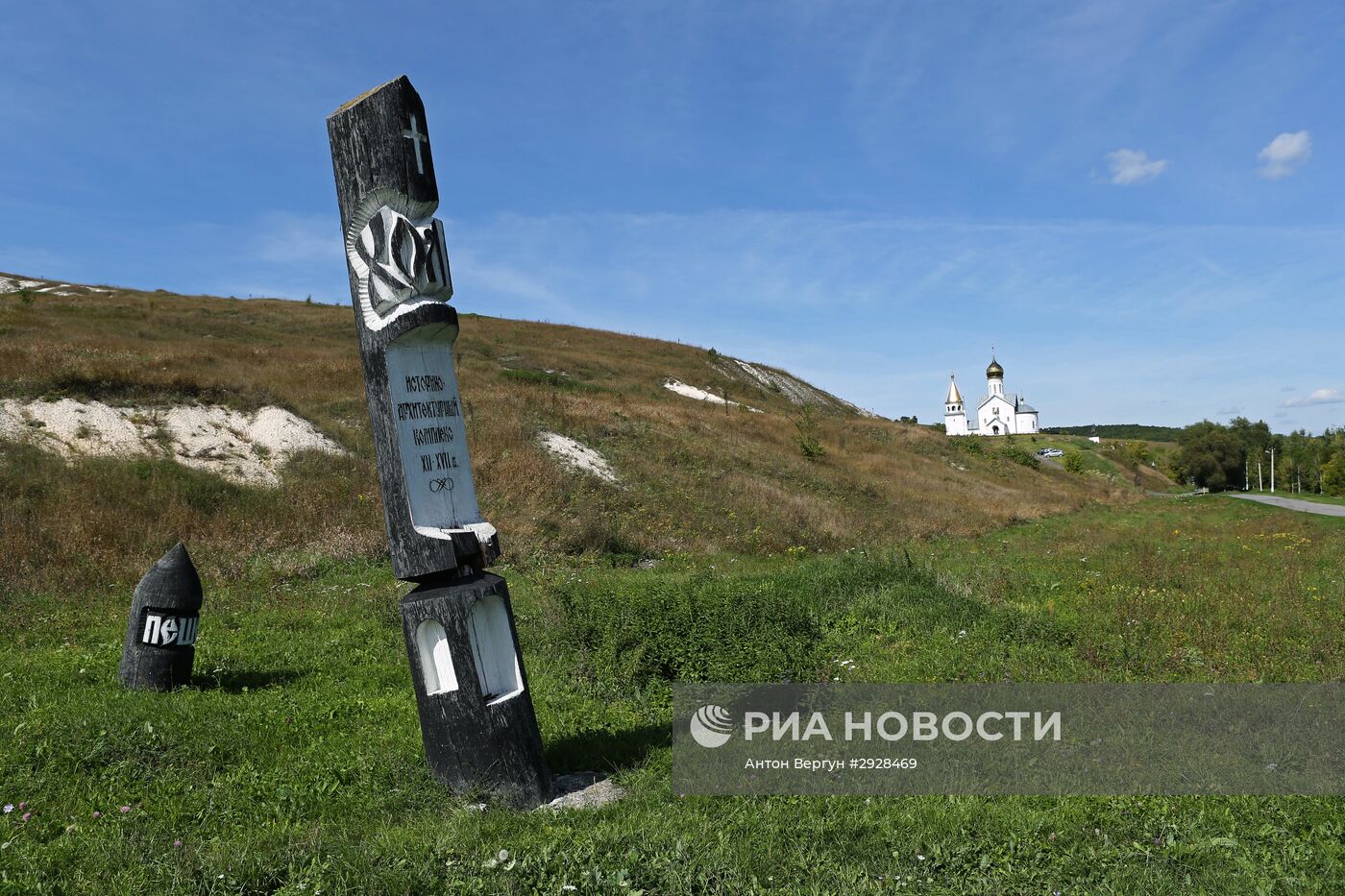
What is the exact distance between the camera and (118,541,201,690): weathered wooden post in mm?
7086

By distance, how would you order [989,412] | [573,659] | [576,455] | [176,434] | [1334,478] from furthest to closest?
[989,412]
[1334,478]
[576,455]
[176,434]
[573,659]

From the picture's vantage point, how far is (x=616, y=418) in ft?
90.6

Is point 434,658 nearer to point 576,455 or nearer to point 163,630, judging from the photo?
point 163,630

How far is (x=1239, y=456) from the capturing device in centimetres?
8250

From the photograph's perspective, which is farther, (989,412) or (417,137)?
(989,412)

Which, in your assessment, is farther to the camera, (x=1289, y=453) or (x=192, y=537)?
(x=1289, y=453)

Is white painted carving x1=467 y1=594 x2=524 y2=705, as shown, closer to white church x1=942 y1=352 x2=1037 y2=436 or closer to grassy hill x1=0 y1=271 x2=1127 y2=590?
grassy hill x1=0 y1=271 x2=1127 y2=590

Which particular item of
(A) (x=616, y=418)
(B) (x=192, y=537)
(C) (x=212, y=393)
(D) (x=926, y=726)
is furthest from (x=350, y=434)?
(D) (x=926, y=726)

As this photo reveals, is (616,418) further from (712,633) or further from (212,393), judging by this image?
(712,633)

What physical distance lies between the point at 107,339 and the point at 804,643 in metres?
27.3

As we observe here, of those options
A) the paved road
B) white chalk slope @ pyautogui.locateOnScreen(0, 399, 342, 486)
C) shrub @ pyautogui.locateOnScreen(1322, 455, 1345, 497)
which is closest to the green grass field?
white chalk slope @ pyautogui.locateOnScreen(0, 399, 342, 486)

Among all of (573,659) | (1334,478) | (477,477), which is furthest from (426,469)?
(1334,478)

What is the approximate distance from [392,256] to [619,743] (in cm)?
376

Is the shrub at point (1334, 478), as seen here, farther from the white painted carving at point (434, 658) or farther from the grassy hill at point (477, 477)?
the white painted carving at point (434, 658)
